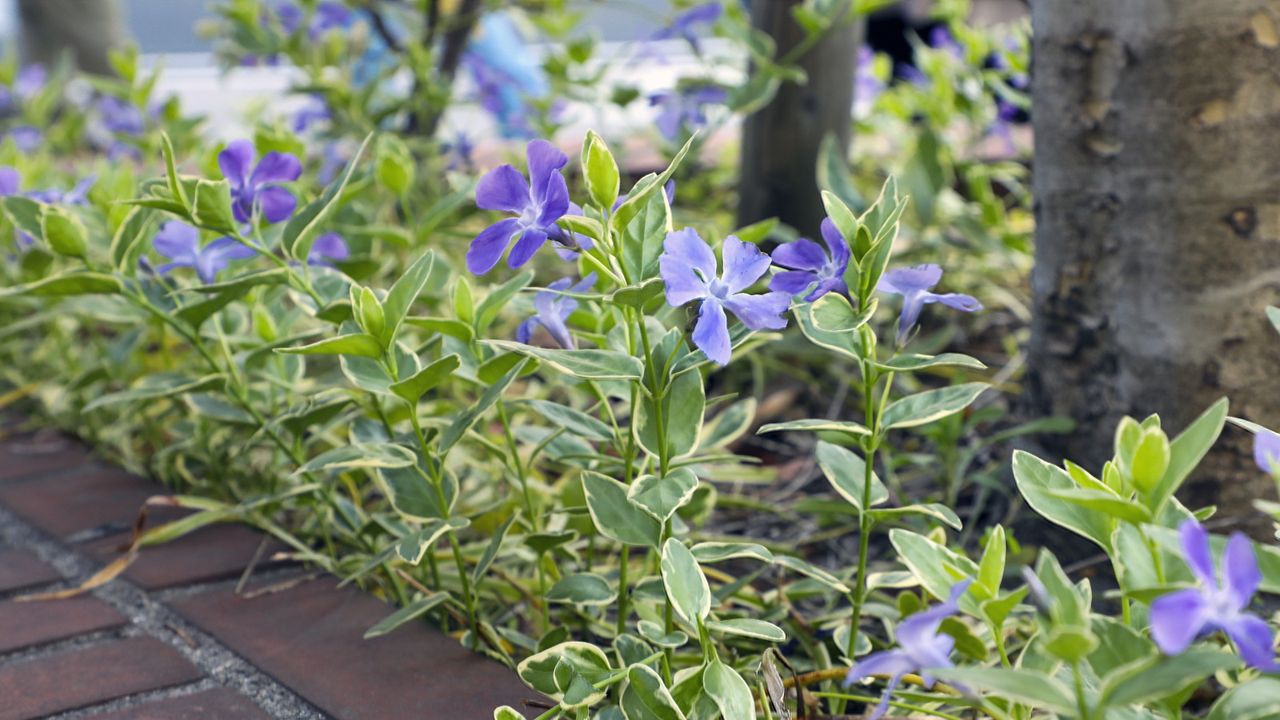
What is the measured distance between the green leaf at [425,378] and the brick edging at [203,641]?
0.24m

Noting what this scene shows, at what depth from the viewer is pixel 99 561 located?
4.33 ft

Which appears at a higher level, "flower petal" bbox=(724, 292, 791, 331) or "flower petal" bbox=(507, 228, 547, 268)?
"flower petal" bbox=(507, 228, 547, 268)

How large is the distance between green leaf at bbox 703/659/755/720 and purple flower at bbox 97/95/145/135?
7.57ft

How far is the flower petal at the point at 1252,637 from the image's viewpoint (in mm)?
564

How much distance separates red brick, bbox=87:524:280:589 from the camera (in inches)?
49.4

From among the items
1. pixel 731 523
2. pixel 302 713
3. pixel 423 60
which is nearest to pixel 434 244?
pixel 423 60

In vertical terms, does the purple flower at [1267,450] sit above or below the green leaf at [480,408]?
above

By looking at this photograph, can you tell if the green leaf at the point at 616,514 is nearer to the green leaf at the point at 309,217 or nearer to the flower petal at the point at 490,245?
the flower petal at the point at 490,245

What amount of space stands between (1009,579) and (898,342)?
542mm

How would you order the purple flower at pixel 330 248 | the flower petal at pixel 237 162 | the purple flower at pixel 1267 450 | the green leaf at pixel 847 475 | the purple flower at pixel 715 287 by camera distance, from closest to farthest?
the purple flower at pixel 1267 450
the purple flower at pixel 715 287
the green leaf at pixel 847 475
the flower petal at pixel 237 162
the purple flower at pixel 330 248

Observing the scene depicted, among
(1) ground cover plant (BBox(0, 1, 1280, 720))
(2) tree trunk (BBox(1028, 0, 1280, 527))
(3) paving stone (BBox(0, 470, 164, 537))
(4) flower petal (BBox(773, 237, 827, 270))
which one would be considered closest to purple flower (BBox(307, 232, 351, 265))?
(1) ground cover plant (BBox(0, 1, 1280, 720))

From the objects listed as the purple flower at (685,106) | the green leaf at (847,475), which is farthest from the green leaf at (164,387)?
the purple flower at (685,106)

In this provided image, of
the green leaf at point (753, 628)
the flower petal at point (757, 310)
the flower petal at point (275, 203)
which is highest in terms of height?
the flower petal at point (757, 310)

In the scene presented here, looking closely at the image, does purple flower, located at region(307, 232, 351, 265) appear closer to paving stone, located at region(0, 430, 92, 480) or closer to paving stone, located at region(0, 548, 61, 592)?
paving stone, located at region(0, 548, 61, 592)
